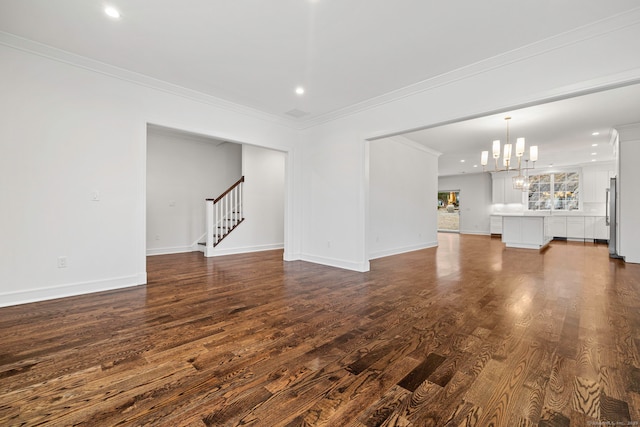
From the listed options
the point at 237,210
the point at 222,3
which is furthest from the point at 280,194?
the point at 222,3

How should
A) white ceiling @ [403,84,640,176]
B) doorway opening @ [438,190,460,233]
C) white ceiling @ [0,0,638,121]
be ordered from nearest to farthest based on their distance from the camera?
white ceiling @ [0,0,638,121] → white ceiling @ [403,84,640,176] → doorway opening @ [438,190,460,233]

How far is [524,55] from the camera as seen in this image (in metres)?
3.05

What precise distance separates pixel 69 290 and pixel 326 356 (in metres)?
3.33

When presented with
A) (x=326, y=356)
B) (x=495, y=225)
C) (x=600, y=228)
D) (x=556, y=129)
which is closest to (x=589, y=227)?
(x=600, y=228)

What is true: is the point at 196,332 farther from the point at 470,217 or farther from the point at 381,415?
the point at 470,217

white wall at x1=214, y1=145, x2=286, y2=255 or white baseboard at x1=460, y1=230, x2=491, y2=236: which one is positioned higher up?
white wall at x1=214, y1=145, x2=286, y2=255

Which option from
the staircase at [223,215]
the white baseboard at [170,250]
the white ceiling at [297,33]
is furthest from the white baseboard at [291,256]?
the white ceiling at [297,33]

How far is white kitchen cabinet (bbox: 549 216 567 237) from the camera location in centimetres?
982

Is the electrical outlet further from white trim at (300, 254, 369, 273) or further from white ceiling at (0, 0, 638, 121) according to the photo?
white trim at (300, 254, 369, 273)

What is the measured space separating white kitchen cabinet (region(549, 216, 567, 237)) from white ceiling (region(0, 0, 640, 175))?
6.75 metres

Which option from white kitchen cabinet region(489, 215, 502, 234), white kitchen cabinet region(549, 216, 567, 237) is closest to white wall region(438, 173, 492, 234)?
white kitchen cabinet region(489, 215, 502, 234)

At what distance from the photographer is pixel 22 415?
54.4 inches

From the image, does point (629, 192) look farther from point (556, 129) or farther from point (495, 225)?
point (495, 225)

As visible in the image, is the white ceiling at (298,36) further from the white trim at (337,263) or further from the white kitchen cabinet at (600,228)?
the white kitchen cabinet at (600,228)
